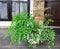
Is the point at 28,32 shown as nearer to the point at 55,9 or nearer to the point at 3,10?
the point at 3,10

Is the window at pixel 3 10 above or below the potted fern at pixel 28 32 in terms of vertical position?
above

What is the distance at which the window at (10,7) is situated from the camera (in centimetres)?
523

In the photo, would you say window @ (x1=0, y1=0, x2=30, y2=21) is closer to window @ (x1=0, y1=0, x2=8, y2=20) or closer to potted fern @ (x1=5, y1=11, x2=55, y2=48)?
window @ (x1=0, y1=0, x2=8, y2=20)

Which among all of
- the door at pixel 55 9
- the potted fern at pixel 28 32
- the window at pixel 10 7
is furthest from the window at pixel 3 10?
the potted fern at pixel 28 32

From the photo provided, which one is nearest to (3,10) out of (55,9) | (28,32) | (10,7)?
(10,7)

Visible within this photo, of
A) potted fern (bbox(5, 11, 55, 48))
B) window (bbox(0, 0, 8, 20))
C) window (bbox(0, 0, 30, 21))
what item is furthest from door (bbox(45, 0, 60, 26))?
potted fern (bbox(5, 11, 55, 48))

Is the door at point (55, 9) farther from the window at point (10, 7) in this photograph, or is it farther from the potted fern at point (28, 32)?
the potted fern at point (28, 32)

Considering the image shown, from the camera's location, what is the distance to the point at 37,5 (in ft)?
16.8

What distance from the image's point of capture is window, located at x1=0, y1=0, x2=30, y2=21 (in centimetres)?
523

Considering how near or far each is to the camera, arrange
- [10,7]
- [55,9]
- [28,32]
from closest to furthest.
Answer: [28,32] → [10,7] → [55,9]

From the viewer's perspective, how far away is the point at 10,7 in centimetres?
525

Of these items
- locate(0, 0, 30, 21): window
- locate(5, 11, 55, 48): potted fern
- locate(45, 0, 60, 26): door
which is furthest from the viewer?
locate(45, 0, 60, 26): door

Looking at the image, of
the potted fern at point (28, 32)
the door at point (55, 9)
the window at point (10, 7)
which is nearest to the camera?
the potted fern at point (28, 32)

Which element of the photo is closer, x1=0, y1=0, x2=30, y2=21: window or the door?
x1=0, y1=0, x2=30, y2=21: window
